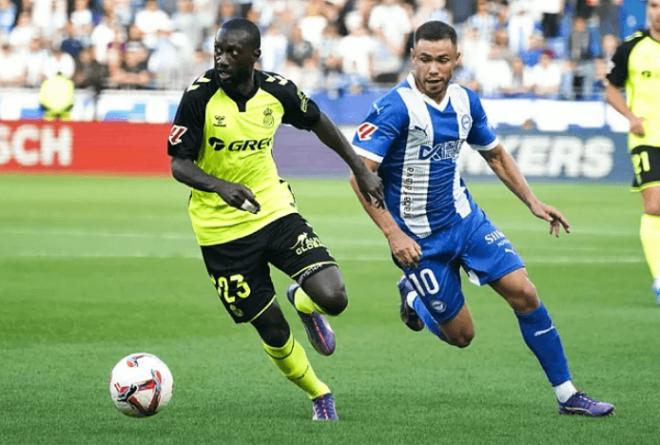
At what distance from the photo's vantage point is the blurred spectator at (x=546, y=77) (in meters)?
27.9

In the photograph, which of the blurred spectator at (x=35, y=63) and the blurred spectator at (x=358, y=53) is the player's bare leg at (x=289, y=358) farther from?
the blurred spectator at (x=35, y=63)

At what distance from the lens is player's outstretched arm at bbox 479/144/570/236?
8.46 metres

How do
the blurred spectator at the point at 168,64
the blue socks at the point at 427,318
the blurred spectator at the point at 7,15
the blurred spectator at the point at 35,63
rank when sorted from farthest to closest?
1. the blurred spectator at the point at 7,15
2. the blurred spectator at the point at 35,63
3. the blurred spectator at the point at 168,64
4. the blue socks at the point at 427,318

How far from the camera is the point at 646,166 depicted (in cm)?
1259

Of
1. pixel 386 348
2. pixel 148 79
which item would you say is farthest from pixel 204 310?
pixel 148 79

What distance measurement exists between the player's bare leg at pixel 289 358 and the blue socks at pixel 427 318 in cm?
120

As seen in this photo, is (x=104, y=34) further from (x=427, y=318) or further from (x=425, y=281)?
(x=425, y=281)

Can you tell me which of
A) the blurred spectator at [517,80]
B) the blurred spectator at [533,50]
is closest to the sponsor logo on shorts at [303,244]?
the blurred spectator at [517,80]

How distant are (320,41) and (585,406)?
2312 cm

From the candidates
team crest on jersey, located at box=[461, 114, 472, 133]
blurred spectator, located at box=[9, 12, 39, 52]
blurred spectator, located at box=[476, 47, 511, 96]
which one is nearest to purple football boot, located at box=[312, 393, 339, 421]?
team crest on jersey, located at box=[461, 114, 472, 133]

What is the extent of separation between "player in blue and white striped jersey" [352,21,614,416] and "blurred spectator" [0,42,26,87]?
A: 2385 centimetres

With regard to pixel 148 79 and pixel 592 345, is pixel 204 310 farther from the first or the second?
pixel 148 79

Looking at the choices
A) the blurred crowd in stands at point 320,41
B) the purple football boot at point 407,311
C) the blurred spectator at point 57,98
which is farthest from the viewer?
the blurred spectator at point 57,98

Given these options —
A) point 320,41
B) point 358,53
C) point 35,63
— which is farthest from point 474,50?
point 35,63
